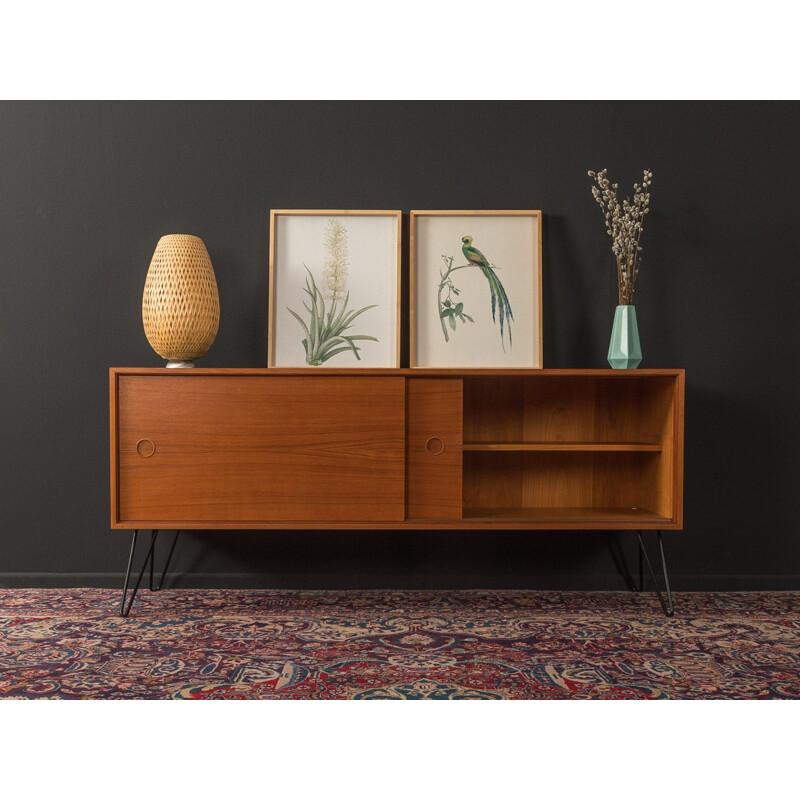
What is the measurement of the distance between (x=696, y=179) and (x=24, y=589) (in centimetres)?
323

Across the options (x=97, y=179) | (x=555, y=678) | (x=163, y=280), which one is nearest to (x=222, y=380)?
(x=163, y=280)

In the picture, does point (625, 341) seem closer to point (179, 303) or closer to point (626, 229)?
point (626, 229)

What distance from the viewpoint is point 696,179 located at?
2.94 meters

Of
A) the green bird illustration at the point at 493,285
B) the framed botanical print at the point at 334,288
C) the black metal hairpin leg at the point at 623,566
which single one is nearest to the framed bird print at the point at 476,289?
the green bird illustration at the point at 493,285

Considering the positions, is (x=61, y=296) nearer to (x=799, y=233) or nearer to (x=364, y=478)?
(x=364, y=478)

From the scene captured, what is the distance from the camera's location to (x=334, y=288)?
2.88 meters

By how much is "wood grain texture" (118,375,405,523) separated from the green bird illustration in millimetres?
611

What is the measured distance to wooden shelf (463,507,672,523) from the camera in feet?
8.30

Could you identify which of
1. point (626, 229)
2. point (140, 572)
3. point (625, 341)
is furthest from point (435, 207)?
point (140, 572)

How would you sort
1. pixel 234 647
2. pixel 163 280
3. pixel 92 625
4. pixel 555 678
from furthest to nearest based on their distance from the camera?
pixel 163 280 < pixel 92 625 < pixel 234 647 < pixel 555 678

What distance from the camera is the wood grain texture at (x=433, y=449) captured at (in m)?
2.53

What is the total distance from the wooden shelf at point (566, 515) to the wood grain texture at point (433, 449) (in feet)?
0.43

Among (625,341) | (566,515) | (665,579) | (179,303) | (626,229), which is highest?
(626,229)

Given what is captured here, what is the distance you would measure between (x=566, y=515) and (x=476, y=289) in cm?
96
